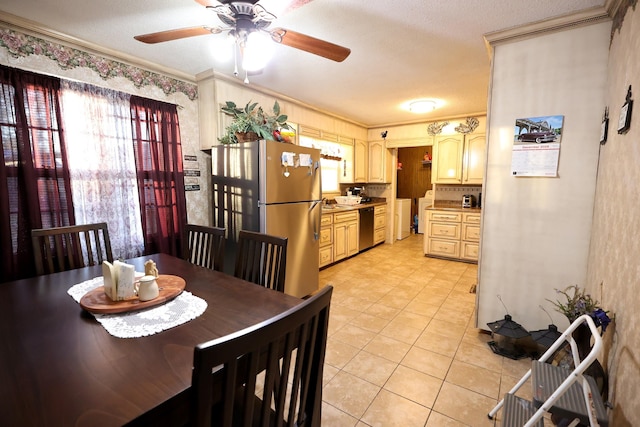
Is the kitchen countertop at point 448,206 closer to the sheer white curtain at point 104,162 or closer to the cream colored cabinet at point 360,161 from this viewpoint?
the cream colored cabinet at point 360,161

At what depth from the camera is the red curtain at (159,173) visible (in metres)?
2.59

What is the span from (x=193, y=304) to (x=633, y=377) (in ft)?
5.72

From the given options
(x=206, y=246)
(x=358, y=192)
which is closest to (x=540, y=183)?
(x=206, y=246)

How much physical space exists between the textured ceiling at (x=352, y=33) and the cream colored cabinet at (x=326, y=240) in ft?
5.63

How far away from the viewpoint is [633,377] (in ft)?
3.46

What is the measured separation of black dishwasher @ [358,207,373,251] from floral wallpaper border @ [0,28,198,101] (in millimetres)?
3137

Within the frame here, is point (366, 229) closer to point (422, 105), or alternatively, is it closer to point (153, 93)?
point (422, 105)

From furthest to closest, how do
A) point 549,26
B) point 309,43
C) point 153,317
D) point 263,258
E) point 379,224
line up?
point 379,224 → point 549,26 → point 263,258 → point 309,43 → point 153,317

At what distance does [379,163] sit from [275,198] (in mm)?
3451

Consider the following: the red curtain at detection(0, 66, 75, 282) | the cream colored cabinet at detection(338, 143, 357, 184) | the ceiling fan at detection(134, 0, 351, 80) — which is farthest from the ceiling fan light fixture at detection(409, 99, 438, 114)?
the red curtain at detection(0, 66, 75, 282)

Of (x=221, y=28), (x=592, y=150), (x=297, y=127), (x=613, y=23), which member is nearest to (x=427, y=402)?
(x=592, y=150)

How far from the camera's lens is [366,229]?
5062mm

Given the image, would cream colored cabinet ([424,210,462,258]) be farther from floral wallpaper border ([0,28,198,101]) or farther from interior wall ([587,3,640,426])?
floral wallpaper border ([0,28,198,101])

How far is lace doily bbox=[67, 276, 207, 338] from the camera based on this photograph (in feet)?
3.38
